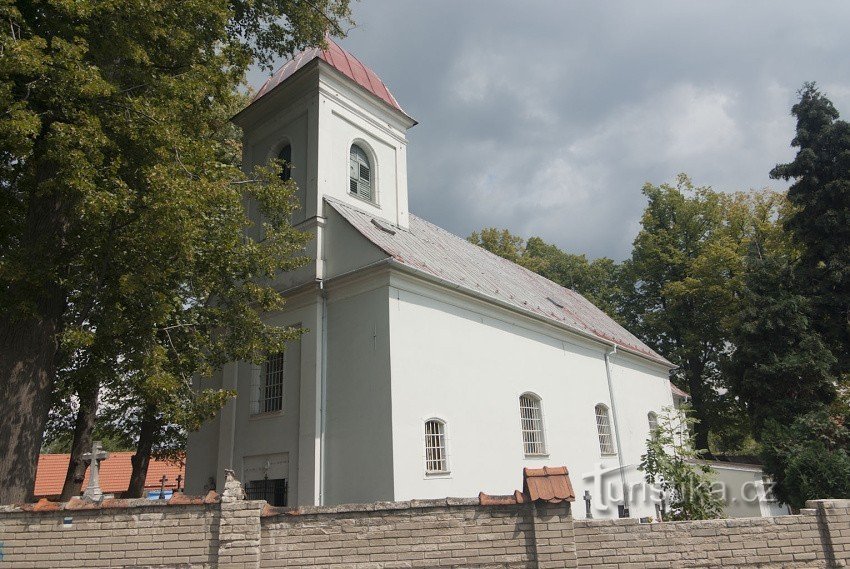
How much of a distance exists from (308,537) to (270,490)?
7419 mm

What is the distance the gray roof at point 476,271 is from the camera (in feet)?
46.1

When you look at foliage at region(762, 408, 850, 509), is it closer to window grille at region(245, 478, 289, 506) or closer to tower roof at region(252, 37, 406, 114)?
window grille at region(245, 478, 289, 506)

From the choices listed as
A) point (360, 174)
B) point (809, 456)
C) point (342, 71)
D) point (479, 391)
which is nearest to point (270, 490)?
point (479, 391)

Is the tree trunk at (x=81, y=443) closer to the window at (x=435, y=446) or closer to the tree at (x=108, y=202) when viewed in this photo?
the tree at (x=108, y=202)

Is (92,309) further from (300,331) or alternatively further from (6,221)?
(300,331)

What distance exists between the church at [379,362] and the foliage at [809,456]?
14.9ft

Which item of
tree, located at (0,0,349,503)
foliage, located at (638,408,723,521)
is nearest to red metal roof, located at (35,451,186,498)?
tree, located at (0,0,349,503)

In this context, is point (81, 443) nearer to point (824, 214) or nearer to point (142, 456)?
point (142, 456)

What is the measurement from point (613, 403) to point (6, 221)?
56.0ft

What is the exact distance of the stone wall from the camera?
5.86 metres

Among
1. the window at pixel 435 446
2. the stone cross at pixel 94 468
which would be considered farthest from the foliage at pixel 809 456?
the stone cross at pixel 94 468

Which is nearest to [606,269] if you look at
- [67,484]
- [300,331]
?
[300,331]

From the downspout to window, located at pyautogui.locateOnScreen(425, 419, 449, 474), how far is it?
2.12 m

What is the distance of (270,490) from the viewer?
Result: 12.8 m
